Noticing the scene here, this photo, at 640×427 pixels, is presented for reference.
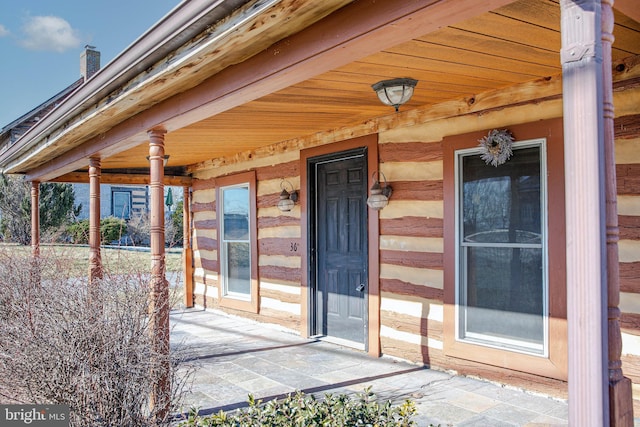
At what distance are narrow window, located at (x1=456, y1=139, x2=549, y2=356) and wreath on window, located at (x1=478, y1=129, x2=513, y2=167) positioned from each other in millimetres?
64

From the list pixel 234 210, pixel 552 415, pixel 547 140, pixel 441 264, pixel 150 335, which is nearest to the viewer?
pixel 150 335

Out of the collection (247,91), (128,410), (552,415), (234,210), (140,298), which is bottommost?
(552,415)

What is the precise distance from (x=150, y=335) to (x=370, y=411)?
1.49m

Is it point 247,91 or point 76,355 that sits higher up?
point 247,91

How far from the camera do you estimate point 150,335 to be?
308cm

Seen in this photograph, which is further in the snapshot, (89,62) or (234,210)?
(89,62)

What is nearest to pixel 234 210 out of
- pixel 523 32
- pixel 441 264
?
pixel 441 264

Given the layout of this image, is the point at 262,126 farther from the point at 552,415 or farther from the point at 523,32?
the point at 552,415

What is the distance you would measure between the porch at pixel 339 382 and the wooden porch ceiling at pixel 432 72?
2.06 meters

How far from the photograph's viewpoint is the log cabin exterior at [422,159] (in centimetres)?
163

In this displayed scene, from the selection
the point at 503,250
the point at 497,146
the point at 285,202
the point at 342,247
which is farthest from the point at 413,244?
the point at 285,202

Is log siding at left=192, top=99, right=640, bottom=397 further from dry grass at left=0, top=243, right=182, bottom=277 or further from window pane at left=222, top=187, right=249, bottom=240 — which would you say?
dry grass at left=0, top=243, right=182, bottom=277

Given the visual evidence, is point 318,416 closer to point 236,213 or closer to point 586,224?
point 586,224

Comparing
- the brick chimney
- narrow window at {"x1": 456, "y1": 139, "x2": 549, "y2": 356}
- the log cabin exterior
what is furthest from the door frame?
the brick chimney
